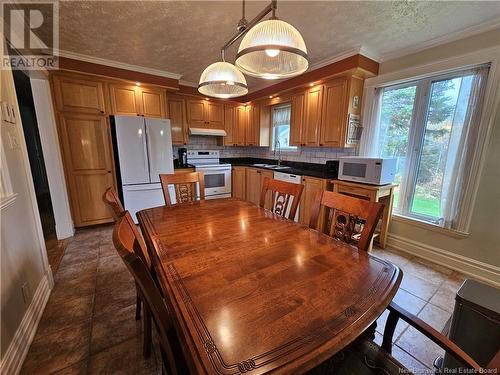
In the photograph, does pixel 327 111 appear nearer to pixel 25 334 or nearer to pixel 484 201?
pixel 484 201

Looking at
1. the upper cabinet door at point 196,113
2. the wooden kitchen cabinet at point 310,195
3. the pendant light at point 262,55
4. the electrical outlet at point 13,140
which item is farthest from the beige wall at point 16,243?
the wooden kitchen cabinet at point 310,195

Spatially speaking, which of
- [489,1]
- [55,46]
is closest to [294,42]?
[489,1]

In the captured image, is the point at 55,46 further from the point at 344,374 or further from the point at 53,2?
the point at 344,374

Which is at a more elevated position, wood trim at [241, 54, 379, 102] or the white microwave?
wood trim at [241, 54, 379, 102]

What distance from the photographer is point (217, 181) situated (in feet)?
13.5

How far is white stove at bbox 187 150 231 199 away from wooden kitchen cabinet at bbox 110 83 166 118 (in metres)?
1.06

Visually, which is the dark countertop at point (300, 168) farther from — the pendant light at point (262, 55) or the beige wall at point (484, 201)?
the pendant light at point (262, 55)

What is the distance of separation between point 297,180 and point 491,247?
2.14 m

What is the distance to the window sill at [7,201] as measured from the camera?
4.16ft

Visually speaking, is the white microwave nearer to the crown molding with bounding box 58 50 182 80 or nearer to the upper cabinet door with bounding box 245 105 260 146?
the upper cabinet door with bounding box 245 105 260 146

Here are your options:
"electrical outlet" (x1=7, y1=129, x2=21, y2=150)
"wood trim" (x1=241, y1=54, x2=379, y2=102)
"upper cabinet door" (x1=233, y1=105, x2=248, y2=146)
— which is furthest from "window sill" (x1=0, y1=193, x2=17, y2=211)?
"upper cabinet door" (x1=233, y1=105, x2=248, y2=146)

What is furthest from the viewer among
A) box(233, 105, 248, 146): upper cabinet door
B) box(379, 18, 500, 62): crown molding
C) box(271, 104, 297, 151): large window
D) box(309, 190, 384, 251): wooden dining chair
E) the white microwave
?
box(233, 105, 248, 146): upper cabinet door

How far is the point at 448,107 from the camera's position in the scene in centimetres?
227

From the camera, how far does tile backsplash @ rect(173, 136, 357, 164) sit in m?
3.35
